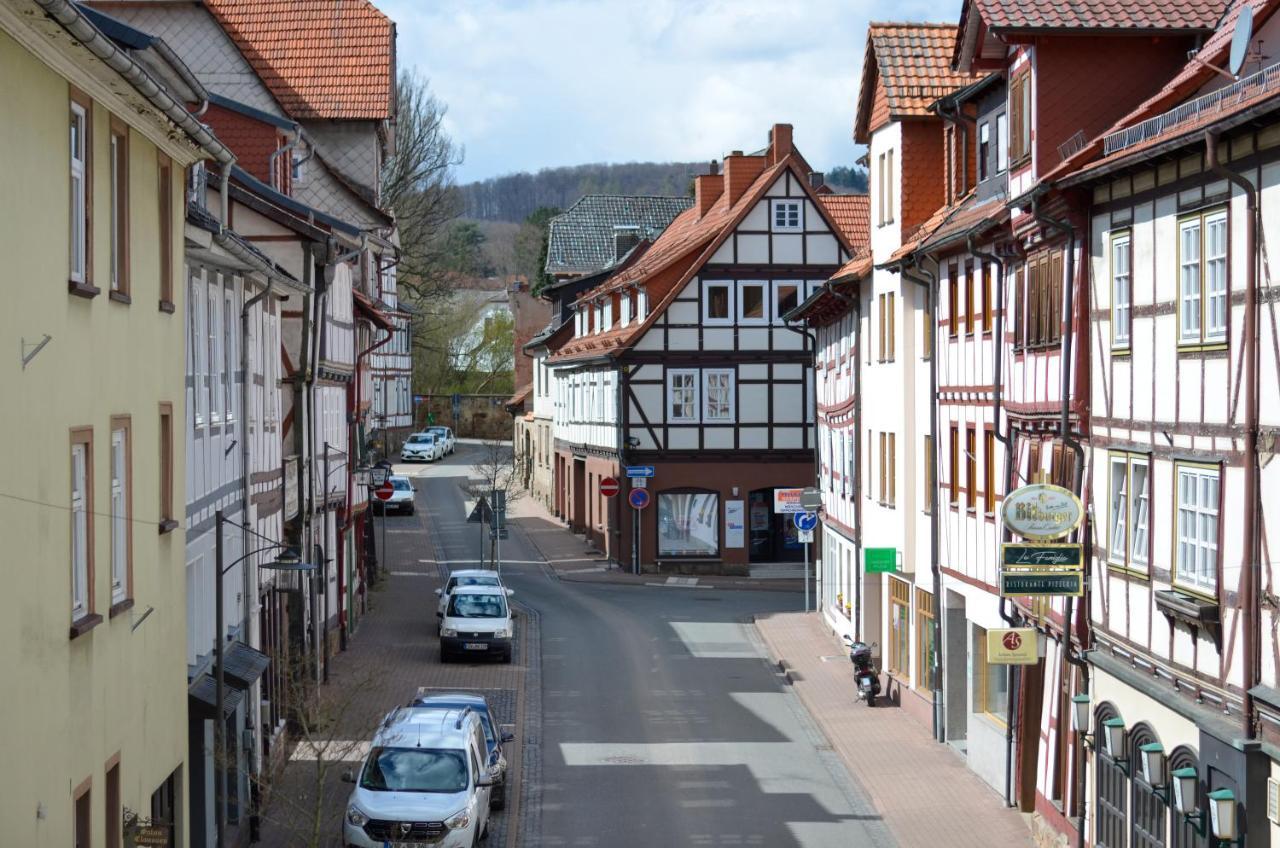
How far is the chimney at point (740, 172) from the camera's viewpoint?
175 feet

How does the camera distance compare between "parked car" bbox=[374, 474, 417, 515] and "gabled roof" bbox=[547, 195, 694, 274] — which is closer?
"parked car" bbox=[374, 474, 417, 515]

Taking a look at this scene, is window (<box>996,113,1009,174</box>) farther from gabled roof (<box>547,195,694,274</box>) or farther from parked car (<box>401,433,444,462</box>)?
parked car (<box>401,433,444,462</box>)

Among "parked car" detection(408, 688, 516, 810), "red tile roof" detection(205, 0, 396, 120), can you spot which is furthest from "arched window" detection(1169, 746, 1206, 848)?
"red tile roof" detection(205, 0, 396, 120)

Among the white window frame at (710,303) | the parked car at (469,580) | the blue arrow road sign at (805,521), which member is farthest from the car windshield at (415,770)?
the white window frame at (710,303)

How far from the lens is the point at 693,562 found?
50375 mm

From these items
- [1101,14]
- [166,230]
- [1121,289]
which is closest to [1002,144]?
[1101,14]

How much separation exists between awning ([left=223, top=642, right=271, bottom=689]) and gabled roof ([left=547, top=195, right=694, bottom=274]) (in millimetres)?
51272

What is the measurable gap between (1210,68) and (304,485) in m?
17.6

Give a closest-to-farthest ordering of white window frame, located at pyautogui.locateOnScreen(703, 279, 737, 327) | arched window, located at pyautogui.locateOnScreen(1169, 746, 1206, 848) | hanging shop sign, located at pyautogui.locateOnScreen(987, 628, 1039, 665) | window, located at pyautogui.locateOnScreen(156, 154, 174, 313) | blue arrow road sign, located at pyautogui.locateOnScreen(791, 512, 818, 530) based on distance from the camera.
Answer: arched window, located at pyautogui.locateOnScreen(1169, 746, 1206, 848)
window, located at pyautogui.locateOnScreen(156, 154, 174, 313)
hanging shop sign, located at pyautogui.locateOnScreen(987, 628, 1039, 665)
blue arrow road sign, located at pyautogui.locateOnScreen(791, 512, 818, 530)
white window frame, located at pyautogui.locateOnScreen(703, 279, 737, 327)

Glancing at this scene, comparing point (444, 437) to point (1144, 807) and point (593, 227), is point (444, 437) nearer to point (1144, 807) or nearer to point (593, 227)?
point (593, 227)

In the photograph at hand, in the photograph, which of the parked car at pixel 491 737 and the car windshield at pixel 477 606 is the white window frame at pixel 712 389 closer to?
the car windshield at pixel 477 606

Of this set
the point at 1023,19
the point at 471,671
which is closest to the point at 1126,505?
the point at 1023,19

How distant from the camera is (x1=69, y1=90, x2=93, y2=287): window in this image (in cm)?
1319

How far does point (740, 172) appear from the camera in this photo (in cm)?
5328
